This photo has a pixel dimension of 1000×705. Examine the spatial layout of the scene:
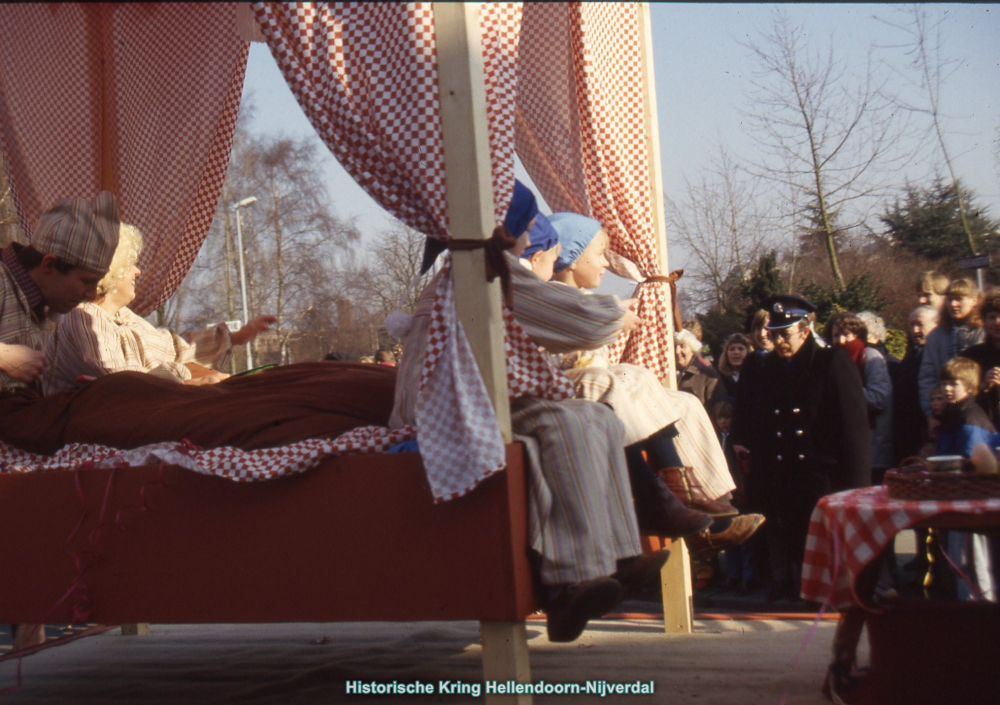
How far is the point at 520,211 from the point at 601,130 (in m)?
1.69

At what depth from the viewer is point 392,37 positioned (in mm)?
3342

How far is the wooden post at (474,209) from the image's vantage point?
10.4ft

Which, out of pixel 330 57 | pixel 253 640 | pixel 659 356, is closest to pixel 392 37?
pixel 330 57

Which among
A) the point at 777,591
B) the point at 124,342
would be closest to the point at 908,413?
the point at 777,591

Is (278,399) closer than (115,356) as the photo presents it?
Yes

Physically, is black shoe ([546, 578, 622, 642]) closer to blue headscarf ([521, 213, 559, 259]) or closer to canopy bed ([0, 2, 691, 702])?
canopy bed ([0, 2, 691, 702])

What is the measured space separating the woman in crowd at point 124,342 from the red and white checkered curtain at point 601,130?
5.88 ft

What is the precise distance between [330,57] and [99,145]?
2.97 meters

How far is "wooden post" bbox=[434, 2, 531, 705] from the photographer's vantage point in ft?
10.4

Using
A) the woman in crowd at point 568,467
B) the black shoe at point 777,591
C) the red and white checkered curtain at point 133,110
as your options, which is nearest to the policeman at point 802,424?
the black shoe at point 777,591

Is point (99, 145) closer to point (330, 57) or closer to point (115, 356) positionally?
point (115, 356)

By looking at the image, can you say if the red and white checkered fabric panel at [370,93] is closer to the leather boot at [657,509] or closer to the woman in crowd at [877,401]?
the leather boot at [657,509]

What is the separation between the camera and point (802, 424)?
18.9ft

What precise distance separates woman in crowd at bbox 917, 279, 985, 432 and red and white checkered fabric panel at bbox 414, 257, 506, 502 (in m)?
3.47
